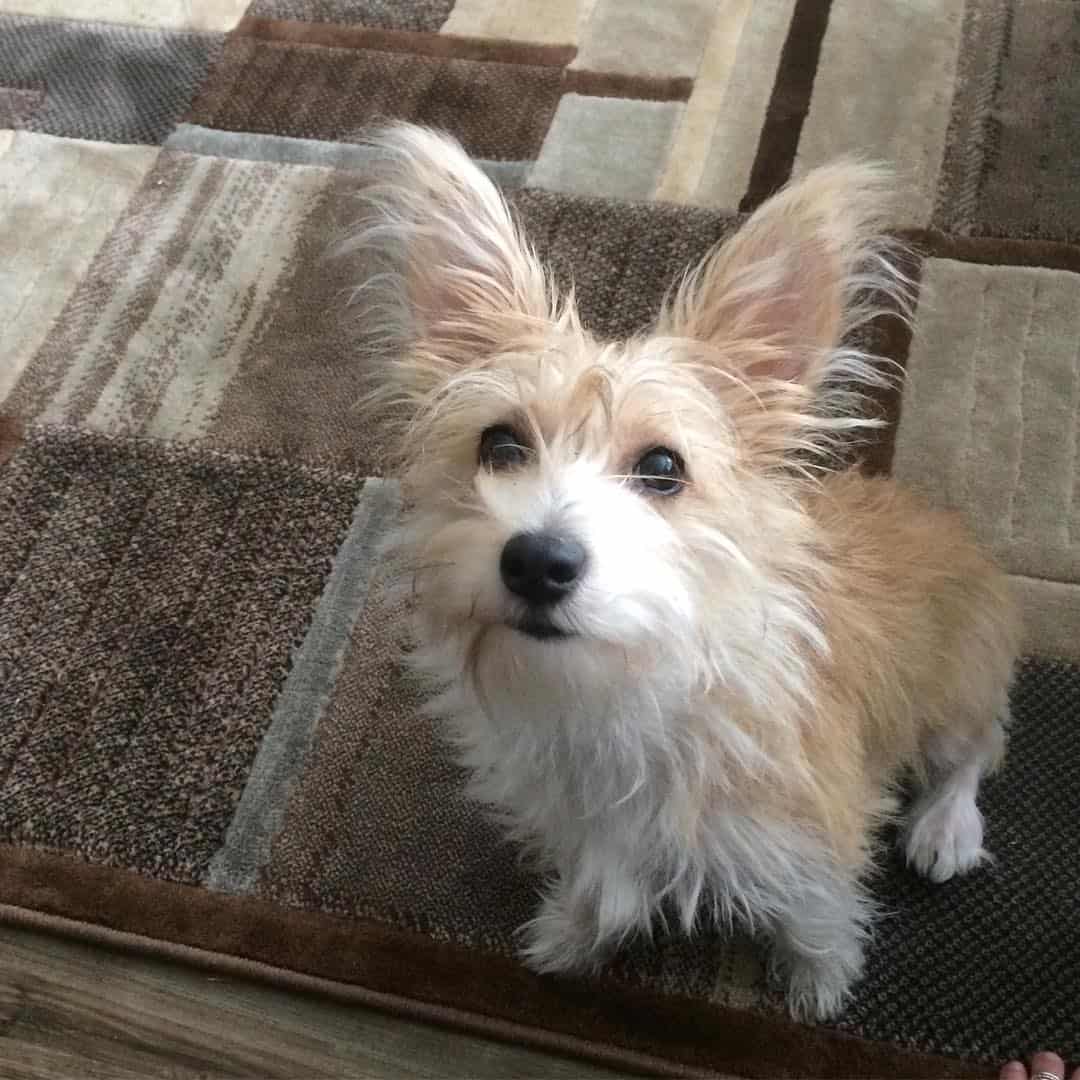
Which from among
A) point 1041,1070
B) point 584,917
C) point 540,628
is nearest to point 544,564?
point 540,628

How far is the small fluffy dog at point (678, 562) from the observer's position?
3.40 feet

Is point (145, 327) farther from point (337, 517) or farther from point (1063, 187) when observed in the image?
point (1063, 187)

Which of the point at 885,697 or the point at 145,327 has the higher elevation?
the point at 885,697

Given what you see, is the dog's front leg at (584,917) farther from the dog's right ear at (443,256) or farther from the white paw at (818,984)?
the dog's right ear at (443,256)

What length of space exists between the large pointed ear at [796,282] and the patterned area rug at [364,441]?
687 mm

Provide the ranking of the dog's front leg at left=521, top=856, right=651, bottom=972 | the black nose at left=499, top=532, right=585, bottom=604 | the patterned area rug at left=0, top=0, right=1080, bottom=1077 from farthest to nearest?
the patterned area rug at left=0, top=0, right=1080, bottom=1077 < the dog's front leg at left=521, top=856, right=651, bottom=972 < the black nose at left=499, top=532, right=585, bottom=604

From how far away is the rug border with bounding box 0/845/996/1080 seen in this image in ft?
4.87

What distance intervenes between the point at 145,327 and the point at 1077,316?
189cm

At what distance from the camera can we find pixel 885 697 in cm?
129

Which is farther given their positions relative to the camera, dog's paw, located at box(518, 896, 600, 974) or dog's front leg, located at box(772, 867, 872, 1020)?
dog's paw, located at box(518, 896, 600, 974)

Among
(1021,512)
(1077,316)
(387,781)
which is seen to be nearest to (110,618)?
(387,781)

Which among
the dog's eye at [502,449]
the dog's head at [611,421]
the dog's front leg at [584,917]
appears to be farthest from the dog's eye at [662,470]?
the dog's front leg at [584,917]

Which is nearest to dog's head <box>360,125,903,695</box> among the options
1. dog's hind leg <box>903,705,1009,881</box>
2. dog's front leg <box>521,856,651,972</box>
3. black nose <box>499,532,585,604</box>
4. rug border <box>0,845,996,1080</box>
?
black nose <box>499,532,585,604</box>

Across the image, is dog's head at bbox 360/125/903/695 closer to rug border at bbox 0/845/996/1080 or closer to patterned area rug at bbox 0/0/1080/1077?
patterned area rug at bbox 0/0/1080/1077
